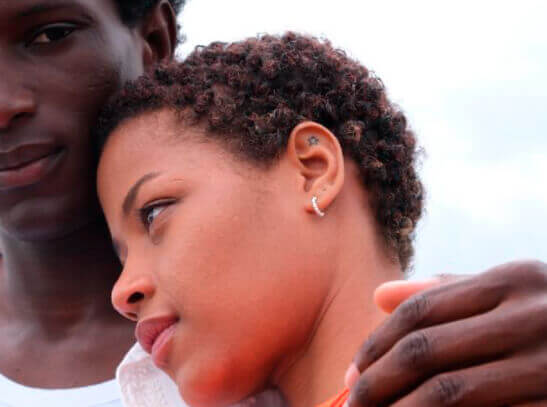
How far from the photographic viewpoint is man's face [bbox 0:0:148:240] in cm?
172

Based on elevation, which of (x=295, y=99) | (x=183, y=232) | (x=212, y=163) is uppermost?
(x=295, y=99)

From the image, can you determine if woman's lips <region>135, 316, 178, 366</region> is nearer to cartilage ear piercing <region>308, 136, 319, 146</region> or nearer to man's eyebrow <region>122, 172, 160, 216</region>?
man's eyebrow <region>122, 172, 160, 216</region>

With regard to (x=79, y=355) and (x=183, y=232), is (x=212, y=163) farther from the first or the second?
(x=79, y=355)

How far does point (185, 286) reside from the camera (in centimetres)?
139

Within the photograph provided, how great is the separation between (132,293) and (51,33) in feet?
2.36

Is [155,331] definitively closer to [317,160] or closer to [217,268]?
[217,268]

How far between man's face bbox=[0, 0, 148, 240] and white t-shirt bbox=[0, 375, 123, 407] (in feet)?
1.36

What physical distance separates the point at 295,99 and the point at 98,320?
3.16ft

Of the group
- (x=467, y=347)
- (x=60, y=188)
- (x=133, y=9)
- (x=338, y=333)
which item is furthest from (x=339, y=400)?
(x=133, y=9)

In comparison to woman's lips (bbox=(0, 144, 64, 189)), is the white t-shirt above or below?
below

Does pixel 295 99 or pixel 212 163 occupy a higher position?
pixel 295 99

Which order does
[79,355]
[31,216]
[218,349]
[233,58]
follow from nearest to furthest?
[218,349]
[233,58]
[31,216]
[79,355]

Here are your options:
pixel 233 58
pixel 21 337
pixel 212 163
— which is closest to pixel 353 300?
pixel 212 163

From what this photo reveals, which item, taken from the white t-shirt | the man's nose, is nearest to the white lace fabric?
the white t-shirt
